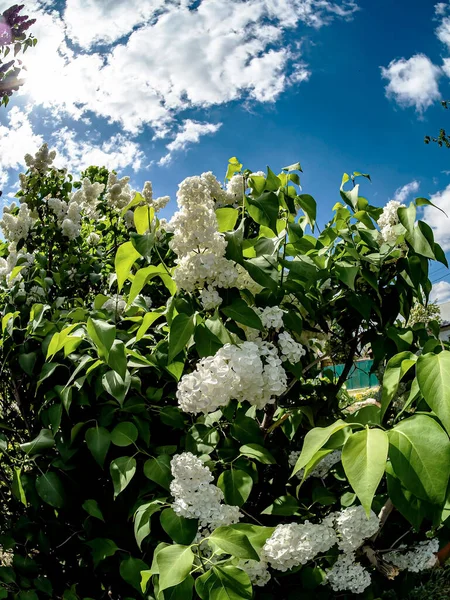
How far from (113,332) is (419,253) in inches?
34.2

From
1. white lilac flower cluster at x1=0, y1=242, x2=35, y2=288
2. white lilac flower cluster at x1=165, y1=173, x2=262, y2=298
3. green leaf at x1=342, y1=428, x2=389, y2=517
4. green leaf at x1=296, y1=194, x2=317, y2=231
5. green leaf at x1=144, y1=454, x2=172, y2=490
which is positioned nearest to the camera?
green leaf at x1=342, y1=428, x2=389, y2=517

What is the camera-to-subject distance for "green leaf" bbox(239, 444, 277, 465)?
1.41m

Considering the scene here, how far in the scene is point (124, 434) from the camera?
158cm

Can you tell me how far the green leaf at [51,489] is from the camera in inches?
68.6

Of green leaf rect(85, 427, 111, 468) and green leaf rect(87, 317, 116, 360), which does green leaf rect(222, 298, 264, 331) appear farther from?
green leaf rect(85, 427, 111, 468)

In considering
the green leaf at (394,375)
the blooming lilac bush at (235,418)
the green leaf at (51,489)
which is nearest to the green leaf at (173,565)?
the blooming lilac bush at (235,418)

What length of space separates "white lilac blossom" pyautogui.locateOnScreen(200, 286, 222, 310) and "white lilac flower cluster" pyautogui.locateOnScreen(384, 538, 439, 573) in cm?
103

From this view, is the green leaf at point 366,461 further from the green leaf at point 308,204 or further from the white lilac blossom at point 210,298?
the green leaf at point 308,204

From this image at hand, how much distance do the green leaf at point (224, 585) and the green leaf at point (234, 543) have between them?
58 millimetres

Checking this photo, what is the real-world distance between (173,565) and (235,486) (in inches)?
11.4

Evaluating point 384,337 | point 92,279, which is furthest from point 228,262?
point 92,279

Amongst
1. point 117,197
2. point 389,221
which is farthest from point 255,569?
point 117,197

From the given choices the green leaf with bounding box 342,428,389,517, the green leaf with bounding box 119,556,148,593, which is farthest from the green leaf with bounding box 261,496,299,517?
the green leaf with bounding box 342,428,389,517

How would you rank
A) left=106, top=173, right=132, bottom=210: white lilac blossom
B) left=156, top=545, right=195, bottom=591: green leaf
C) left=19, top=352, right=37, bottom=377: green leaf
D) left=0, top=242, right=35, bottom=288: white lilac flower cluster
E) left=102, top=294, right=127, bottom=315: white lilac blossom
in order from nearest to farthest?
left=156, top=545, right=195, bottom=591: green leaf < left=19, top=352, right=37, bottom=377: green leaf < left=102, top=294, right=127, bottom=315: white lilac blossom < left=0, top=242, right=35, bottom=288: white lilac flower cluster < left=106, top=173, right=132, bottom=210: white lilac blossom
